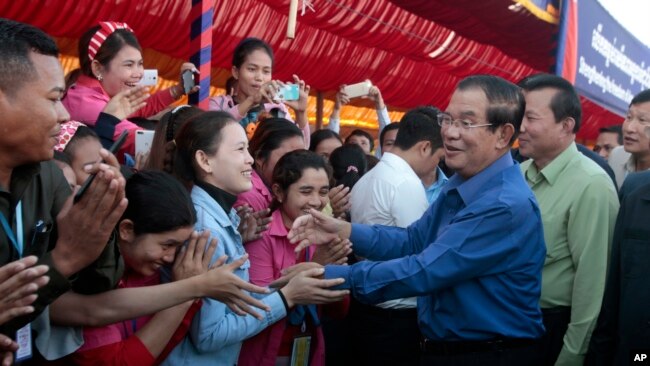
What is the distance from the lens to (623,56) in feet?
36.0

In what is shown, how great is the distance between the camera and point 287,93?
354 cm

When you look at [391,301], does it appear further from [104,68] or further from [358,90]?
[358,90]

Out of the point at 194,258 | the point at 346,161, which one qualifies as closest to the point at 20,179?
the point at 194,258

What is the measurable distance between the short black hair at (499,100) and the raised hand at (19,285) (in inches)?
59.8

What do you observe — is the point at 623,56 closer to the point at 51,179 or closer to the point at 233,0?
the point at 233,0

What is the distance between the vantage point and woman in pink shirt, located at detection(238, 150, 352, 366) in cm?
246

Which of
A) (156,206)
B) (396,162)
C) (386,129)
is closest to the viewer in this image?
(156,206)

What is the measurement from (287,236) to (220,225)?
41 cm

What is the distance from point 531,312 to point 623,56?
9.82 meters

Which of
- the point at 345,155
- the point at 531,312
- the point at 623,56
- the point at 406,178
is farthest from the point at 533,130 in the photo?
the point at 623,56

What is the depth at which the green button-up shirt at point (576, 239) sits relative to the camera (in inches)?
102

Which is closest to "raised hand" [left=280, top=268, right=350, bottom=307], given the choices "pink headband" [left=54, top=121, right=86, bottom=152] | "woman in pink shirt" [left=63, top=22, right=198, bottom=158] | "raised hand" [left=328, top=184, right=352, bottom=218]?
"raised hand" [left=328, top=184, right=352, bottom=218]

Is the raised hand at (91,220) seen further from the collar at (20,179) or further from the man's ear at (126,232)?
the man's ear at (126,232)

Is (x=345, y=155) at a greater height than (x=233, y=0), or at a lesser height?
lesser
